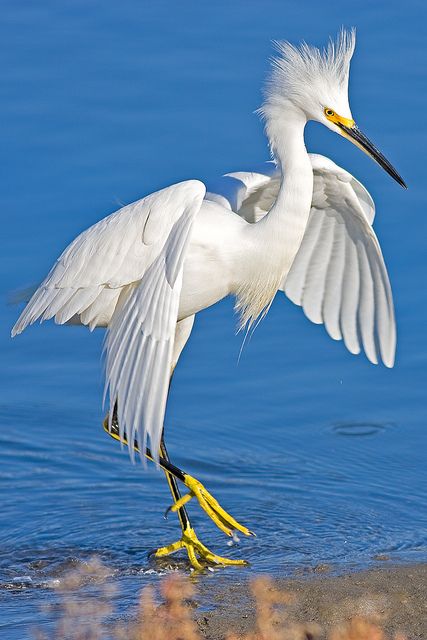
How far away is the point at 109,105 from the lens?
1131 centimetres

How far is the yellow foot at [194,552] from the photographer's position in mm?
6453

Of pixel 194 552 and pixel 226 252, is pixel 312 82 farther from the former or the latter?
pixel 194 552

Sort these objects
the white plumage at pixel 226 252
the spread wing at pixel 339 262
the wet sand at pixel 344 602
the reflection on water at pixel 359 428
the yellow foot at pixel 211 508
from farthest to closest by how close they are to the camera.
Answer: the reflection on water at pixel 359 428 → the spread wing at pixel 339 262 → the yellow foot at pixel 211 508 → the white plumage at pixel 226 252 → the wet sand at pixel 344 602

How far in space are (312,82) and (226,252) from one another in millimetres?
890

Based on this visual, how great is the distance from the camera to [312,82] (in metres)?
6.40

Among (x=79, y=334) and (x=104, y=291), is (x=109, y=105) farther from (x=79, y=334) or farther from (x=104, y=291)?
(x=104, y=291)

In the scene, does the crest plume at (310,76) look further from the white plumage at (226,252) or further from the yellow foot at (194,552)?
the yellow foot at (194,552)

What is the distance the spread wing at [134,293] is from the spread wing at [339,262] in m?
0.86

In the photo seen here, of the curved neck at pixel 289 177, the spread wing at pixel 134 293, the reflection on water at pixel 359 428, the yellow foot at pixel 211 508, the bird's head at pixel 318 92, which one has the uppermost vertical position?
the bird's head at pixel 318 92

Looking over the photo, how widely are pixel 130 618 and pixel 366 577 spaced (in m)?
1.09

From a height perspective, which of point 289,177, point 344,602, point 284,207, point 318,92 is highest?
point 318,92

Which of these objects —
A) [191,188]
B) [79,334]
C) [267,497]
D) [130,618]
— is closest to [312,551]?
[267,497]

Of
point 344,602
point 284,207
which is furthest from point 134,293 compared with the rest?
point 344,602

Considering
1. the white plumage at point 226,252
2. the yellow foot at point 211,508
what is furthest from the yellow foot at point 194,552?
the white plumage at point 226,252
